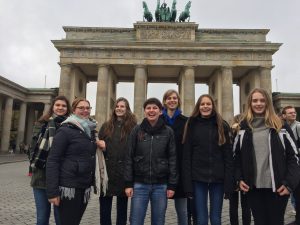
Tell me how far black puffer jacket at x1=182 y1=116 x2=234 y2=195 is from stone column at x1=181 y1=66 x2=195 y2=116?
3423 cm

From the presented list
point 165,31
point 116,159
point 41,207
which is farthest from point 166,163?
point 165,31

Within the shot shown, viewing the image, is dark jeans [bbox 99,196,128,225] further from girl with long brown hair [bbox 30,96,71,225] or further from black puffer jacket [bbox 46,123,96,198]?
black puffer jacket [bbox 46,123,96,198]

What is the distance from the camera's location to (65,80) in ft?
134

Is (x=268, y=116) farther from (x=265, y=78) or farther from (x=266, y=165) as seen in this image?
(x=265, y=78)

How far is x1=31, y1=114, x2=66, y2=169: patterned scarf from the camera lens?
16.5ft

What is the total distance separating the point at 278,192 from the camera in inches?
168

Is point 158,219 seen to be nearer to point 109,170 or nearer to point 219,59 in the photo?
point 109,170

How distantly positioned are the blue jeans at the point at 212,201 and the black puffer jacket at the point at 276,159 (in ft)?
1.79

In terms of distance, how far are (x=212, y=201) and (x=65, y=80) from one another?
38.4 meters

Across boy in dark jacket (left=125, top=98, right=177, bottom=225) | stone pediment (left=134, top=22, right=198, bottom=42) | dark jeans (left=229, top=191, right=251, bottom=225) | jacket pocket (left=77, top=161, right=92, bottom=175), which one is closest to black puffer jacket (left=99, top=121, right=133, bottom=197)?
boy in dark jacket (left=125, top=98, right=177, bottom=225)

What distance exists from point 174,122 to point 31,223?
434 cm

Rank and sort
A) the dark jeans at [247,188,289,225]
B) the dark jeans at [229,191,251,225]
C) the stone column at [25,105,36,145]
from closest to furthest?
the dark jeans at [247,188,289,225]
the dark jeans at [229,191,251,225]
the stone column at [25,105,36,145]

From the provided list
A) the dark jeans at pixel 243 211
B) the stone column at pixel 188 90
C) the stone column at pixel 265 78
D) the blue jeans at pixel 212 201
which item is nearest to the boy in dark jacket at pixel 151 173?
the blue jeans at pixel 212 201

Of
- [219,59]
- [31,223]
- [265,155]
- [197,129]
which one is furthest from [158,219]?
[219,59]
